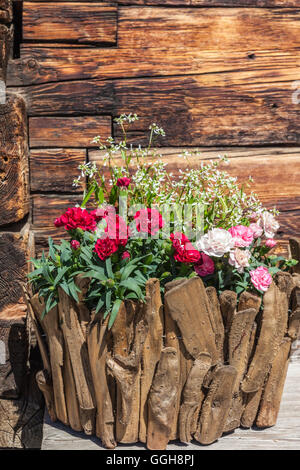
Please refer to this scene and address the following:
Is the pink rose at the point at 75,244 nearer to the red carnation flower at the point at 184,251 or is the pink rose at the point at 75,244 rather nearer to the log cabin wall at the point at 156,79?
the red carnation flower at the point at 184,251

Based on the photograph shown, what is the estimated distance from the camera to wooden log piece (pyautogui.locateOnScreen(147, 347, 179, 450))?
66.4 inches

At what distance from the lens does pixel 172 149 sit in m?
2.44

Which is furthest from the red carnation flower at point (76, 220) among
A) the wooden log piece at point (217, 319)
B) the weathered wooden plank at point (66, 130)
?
the weathered wooden plank at point (66, 130)

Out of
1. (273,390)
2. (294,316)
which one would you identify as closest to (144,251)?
(294,316)

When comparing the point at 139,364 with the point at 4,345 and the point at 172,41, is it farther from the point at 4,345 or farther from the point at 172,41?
the point at 172,41

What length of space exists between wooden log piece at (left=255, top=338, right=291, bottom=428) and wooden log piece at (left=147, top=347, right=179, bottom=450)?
0.45 m

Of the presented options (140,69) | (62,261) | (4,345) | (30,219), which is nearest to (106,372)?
(62,261)

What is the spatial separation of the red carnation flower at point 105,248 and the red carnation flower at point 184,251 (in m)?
0.25

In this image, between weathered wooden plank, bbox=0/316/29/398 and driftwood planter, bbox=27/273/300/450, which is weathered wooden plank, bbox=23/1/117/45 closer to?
driftwood planter, bbox=27/273/300/450

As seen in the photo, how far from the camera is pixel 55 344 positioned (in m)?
1.79

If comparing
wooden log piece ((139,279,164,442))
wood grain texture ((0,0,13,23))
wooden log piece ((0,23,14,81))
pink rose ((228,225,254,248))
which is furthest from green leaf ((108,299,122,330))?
wood grain texture ((0,0,13,23))

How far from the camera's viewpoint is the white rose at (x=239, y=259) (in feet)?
5.83

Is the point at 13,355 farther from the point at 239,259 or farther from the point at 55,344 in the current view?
the point at 239,259

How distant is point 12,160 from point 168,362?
1286 mm
